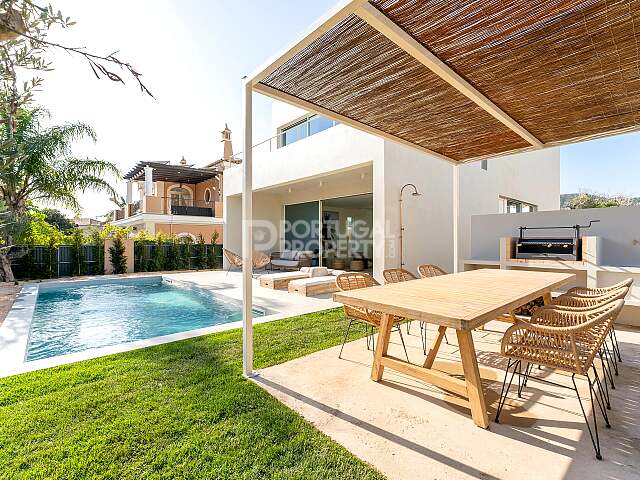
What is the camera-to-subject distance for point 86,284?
10.5 meters

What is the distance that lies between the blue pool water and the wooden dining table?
12.8 ft

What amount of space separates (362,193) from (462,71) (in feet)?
25.0

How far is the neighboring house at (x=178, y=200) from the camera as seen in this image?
1834 centimetres

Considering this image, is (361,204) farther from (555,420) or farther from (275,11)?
(555,420)

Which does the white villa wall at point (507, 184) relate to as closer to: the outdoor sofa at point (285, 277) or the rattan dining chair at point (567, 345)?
the outdoor sofa at point (285, 277)

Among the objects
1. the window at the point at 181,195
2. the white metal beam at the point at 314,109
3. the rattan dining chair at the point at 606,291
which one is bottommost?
the rattan dining chair at the point at 606,291

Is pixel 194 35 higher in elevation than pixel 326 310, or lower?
higher

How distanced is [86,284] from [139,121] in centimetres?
1047

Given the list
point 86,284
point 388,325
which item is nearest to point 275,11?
point 388,325

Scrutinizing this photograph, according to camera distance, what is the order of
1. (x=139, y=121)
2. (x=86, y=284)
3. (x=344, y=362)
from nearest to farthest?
(x=139, y=121) → (x=344, y=362) → (x=86, y=284)

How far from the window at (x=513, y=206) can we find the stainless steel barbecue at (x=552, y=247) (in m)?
5.17

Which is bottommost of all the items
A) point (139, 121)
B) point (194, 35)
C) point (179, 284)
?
point (179, 284)

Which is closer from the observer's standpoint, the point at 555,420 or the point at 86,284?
the point at 555,420

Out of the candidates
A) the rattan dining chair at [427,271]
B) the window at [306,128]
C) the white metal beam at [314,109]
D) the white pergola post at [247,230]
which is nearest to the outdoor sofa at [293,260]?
the window at [306,128]
